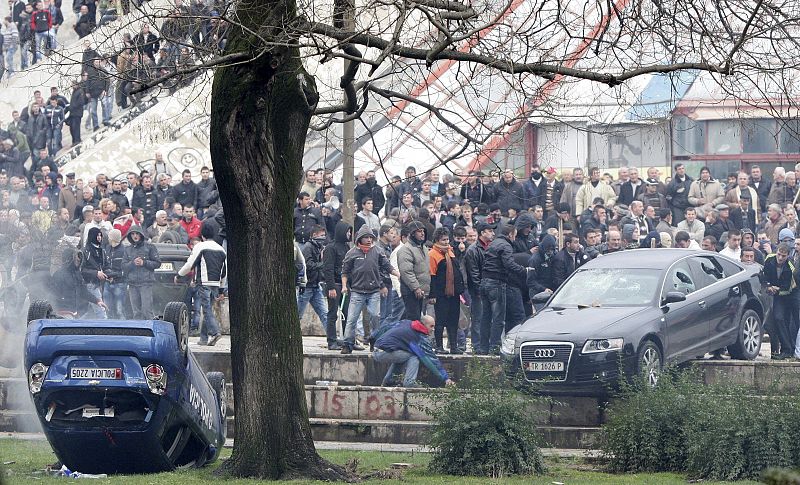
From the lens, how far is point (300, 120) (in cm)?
1259

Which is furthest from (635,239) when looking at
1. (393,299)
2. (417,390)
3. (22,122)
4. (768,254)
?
(22,122)

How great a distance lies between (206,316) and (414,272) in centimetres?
339

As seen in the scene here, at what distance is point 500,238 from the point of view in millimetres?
19969

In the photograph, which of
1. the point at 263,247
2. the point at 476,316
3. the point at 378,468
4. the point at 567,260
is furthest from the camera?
the point at 567,260

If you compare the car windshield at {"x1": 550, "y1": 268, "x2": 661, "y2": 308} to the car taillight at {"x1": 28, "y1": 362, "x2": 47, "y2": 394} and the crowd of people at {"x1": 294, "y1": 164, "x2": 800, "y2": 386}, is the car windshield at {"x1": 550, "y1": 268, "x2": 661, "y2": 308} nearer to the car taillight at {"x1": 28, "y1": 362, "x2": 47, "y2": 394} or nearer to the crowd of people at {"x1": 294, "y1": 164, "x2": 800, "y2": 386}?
the crowd of people at {"x1": 294, "y1": 164, "x2": 800, "y2": 386}

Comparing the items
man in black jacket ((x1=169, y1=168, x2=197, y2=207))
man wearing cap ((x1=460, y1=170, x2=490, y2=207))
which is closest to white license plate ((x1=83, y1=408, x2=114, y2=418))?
man wearing cap ((x1=460, y1=170, x2=490, y2=207))

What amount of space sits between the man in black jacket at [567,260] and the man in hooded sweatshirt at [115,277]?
6.84 metres

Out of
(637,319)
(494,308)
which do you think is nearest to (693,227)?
(494,308)

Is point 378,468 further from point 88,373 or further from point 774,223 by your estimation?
point 774,223

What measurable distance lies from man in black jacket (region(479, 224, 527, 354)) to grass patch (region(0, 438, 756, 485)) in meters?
4.18

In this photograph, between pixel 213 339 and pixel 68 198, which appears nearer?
pixel 213 339

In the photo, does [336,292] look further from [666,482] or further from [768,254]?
[666,482]

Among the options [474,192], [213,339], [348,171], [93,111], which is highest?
[93,111]

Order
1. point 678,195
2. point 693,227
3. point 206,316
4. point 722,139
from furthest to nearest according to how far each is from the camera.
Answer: point 722,139, point 678,195, point 693,227, point 206,316
